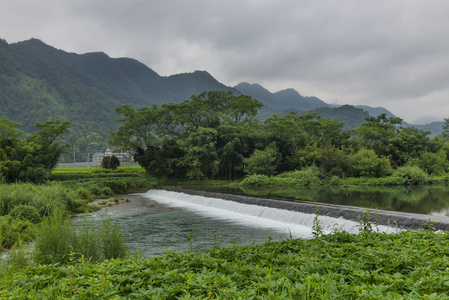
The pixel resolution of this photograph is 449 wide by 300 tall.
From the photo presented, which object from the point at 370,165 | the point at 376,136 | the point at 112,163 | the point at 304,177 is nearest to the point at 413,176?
the point at 370,165

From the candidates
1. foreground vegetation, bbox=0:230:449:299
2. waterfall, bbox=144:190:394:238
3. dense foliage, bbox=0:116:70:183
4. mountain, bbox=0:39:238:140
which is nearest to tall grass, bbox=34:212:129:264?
foreground vegetation, bbox=0:230:449:299

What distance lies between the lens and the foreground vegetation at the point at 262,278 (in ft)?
6.24

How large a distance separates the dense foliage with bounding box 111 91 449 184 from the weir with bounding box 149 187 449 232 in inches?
409

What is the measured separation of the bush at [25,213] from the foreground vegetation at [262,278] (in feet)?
31.0

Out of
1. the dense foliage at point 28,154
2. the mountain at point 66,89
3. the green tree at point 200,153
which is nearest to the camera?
the dense foliage at point 28,154

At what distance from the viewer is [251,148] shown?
100 ft

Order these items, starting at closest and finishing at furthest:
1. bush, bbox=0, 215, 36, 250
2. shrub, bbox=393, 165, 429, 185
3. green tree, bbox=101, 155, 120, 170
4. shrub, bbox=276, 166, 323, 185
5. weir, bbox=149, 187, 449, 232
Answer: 1. bush, bbox=0, 215, 36, 250
2. weir, bbox=149, 187, 449, 232
3. shrub, bbox=393, 165, 429, 185
4. shrub, bbox=276, 166, 323, 185
5. green tree, bbox=101, 155, 120, 170

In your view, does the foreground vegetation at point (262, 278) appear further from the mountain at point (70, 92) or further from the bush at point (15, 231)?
the mountain at point (70, 92)

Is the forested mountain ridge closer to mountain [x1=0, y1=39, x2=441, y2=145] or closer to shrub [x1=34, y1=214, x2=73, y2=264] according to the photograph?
mountain [x1=0, y1=39, x2=441, y2=145]

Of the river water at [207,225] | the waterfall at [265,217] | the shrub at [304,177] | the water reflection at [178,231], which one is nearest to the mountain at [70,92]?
the shrub at [304,177]

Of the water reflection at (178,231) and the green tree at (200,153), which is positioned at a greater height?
the green tree at (200,153)

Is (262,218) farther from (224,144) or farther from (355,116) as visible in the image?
(355,116)

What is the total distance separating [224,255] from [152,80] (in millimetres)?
173589

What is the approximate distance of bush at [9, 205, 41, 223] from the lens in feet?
34.7
